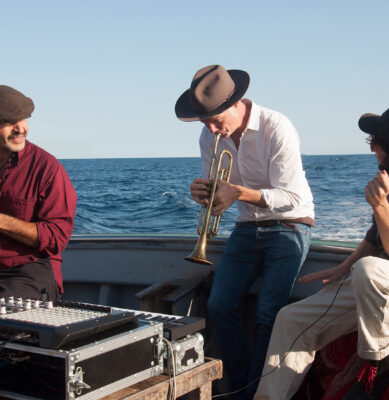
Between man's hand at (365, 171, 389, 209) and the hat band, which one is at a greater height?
the hat band

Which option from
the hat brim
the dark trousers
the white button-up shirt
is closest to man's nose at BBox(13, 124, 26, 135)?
the dark trousers

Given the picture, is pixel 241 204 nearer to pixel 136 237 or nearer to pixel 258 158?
pixel 258 158

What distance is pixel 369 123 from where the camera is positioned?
2.78 meters

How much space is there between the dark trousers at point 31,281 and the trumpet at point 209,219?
2.35 ft

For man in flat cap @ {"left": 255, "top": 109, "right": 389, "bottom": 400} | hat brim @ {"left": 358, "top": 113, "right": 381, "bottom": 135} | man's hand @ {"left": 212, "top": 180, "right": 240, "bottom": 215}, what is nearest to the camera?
man in flat cap @ {"left": 255, "top": 109, "right": 389, "bottom": 400}

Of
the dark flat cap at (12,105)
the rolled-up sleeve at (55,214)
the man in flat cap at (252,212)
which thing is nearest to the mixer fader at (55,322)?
the rolled-up sleeve at (55,214)

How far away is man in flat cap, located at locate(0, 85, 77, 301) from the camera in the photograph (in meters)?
2.71

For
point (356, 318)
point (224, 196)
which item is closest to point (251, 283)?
point (224, 196)

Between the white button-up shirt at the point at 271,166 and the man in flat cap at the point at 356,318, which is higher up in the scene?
the white button-up shirt at the point at 271,166

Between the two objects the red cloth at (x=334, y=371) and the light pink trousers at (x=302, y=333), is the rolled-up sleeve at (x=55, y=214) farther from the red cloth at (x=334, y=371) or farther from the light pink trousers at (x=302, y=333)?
the red cloth at (x=334, y=371)

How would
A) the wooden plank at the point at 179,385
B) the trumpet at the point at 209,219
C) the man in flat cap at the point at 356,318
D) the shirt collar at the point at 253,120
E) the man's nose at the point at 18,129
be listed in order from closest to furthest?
the wooden plank at the point at 179,385 → the man in flat cap at the point at 356,318 → the man's nose at the point at 18,129 → the trumpet at the point at 209,219 → the shirt collar at the point at 253,120

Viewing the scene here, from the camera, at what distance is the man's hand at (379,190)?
2.37 m

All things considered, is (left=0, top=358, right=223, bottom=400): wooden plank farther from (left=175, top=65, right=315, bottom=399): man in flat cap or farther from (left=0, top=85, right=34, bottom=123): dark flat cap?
(left=0, top=85, right=34, bottom=123): dark flat cap

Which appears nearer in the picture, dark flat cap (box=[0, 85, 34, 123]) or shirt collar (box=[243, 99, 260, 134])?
dark flat cap (box=[0, 85, 34, 123])
